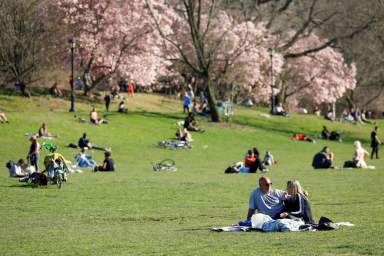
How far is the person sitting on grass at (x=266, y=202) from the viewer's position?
17.9 m

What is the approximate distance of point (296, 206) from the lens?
17562 mm

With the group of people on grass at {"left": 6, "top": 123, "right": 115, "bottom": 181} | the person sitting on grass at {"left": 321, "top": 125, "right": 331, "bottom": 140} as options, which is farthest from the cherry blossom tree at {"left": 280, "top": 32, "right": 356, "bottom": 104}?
the group of people on grass at {"left": 6, "top": 123, "right": 115, "bottom": 181}

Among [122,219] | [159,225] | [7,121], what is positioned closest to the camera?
[159,225]

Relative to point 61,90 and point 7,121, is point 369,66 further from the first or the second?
point 7,121

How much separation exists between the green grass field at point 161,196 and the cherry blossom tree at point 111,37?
185 inches

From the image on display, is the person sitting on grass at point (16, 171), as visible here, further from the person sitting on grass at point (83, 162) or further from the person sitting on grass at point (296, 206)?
the person sitting on grass at point (296, 206)

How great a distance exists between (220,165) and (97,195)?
17047 millimetres

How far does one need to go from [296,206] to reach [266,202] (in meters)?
0.65

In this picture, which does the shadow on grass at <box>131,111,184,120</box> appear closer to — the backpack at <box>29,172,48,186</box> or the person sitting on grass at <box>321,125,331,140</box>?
the person sitting on grass at <box>321,125,331,140</box>

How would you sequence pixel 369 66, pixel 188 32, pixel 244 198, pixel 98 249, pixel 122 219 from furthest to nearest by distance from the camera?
pixel 369 66 < pixel 188 32 < pixel 244 198 < pixel 122 219 < pixel 98 249

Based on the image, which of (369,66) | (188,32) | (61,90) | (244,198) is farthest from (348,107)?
(244,198)

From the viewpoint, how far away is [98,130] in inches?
1987

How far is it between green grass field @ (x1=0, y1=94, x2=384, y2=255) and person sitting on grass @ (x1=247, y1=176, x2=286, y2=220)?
101 centimetres

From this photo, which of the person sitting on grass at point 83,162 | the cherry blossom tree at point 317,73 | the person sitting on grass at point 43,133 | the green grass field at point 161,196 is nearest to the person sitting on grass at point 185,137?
the green grass field at point 161,196
